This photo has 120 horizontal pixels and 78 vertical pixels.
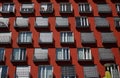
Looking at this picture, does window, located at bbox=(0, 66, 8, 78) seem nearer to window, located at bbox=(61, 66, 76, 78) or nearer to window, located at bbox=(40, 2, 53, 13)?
window, located at bbox=(61, 66, 76, 78)

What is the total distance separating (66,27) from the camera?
122 ft

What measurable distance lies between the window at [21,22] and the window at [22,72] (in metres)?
6.66

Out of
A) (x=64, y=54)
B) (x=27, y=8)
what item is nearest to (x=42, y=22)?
(x=27, y=8)

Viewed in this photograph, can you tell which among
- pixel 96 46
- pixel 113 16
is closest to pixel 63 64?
pixel 96 46

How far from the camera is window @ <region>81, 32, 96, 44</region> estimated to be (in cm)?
3584

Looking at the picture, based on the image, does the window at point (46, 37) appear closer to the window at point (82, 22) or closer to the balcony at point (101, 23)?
the window at point (82, 22)

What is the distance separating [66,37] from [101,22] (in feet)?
19.5

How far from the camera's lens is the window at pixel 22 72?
3378cm

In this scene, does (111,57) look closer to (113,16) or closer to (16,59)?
(113,16)

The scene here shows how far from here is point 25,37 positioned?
36.5 metres

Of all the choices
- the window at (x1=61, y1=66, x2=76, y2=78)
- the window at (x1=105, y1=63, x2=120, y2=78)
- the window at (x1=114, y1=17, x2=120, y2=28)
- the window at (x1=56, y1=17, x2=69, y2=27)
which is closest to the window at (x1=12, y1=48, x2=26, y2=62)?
the window at (x1=61, y1=66, x2=76, y2=78)

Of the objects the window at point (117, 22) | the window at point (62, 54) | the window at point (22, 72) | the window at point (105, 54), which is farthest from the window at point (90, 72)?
the window at point (22, 72)

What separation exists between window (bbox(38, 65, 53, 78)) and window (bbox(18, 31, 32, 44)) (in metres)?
4.29

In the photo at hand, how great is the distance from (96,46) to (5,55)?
13.0 meters
